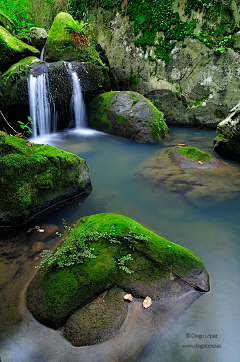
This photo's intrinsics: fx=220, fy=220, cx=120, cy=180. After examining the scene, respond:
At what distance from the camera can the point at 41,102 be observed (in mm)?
8617

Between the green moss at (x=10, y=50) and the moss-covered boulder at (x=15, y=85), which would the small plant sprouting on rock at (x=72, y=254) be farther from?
the green moss at (x=10, y=50)

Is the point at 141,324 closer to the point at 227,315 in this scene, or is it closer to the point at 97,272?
the point at 97,272

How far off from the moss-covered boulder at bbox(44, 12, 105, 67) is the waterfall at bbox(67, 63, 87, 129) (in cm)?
73

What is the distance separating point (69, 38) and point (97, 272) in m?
10.2

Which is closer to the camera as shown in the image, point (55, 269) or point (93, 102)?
point (55, 269)

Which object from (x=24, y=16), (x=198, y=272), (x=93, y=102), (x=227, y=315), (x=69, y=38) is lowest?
(x=227, y=315)

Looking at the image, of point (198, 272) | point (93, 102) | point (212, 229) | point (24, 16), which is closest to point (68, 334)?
point (198, 272)

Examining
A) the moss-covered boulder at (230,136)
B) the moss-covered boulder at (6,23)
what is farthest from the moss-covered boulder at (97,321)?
the moss-covered boulder at (6,23)

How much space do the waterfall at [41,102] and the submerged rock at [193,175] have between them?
→ 4.93 m

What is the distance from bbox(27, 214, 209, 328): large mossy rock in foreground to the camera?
2197 millimetres

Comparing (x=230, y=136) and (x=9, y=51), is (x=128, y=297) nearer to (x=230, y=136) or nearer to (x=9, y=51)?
(x=230, y=136)

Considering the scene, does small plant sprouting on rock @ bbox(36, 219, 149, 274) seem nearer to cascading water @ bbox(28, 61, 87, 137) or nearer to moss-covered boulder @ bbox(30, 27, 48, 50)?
cascading water @ bbox(28, 61, 87, 137)

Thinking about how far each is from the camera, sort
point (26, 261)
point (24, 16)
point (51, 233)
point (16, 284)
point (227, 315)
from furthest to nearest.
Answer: point (24, 16)
point (51, 233)
point (26, 261)
point (16, 284)
point (227, 315)

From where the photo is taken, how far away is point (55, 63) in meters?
8.91
